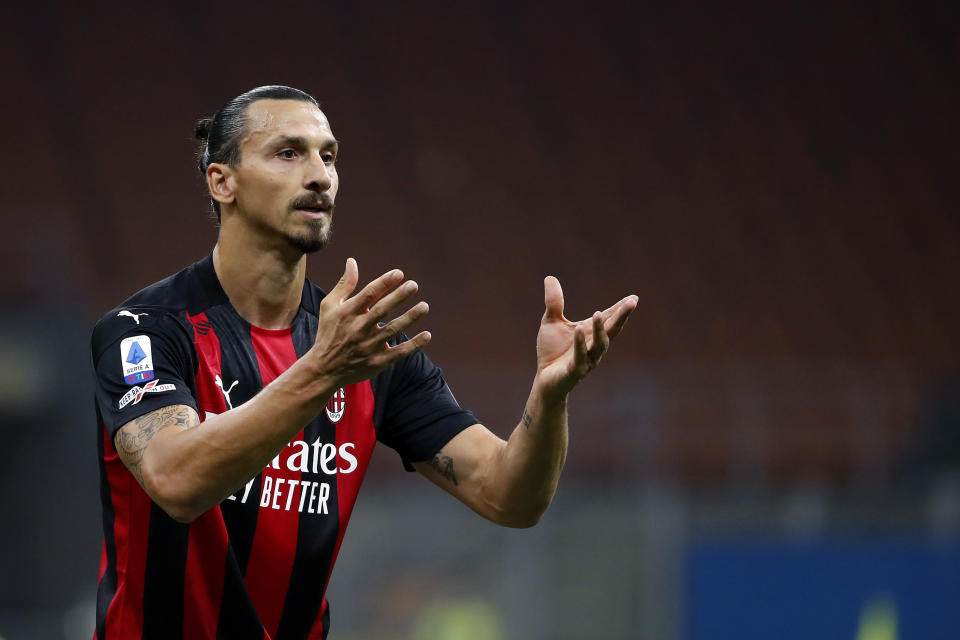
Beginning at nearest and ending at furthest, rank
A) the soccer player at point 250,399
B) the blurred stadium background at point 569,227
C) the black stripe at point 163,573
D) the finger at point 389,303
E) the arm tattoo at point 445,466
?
the finger at point 389,303
the soccer player at point 250,399
the black stripe at point 163,573
the arm tattoo at point 445,466
the blurred stadium background at point 569,227

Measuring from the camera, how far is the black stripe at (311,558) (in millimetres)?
3455

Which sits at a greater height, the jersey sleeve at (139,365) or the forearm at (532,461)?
the jersey sleeve at (139,365)

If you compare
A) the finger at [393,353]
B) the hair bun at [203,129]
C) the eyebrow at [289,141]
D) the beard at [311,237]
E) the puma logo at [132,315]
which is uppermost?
the hair bun at [203,129]

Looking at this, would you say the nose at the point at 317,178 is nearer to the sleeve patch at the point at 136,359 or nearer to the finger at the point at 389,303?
the sleeve patch at the point at 136,359

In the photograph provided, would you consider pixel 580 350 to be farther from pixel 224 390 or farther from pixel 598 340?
pixel 224 390

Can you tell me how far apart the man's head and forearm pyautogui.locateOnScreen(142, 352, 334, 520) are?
29.1 inches

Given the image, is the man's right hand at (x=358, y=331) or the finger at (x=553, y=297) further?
the finger at (x=553, y=297)

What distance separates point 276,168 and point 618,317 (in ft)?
3.36

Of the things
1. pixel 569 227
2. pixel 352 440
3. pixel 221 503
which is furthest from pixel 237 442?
Answer: pixel 569 227

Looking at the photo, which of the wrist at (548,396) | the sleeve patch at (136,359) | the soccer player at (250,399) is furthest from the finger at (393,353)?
the sleeve patch at (136,359)

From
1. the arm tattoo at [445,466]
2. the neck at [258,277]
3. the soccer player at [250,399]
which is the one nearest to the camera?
the soccer player at [250,399]

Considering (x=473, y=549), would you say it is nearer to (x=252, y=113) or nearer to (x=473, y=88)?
(x=252, y=113)

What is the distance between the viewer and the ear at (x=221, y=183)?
348cm

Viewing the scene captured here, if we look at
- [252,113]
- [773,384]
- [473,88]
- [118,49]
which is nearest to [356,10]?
[473,88]
